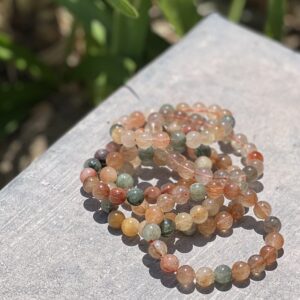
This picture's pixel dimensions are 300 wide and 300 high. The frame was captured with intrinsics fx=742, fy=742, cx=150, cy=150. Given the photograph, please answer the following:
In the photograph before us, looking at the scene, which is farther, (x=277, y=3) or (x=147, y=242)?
(x=277, y=3)

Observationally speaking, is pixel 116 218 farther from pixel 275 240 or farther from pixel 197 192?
pixel 275 240

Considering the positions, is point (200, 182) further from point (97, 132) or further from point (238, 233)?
point (97, 132)

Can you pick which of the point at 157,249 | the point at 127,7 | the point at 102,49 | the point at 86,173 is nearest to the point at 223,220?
the point at 157,249

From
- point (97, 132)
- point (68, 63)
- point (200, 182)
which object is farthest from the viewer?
point (68, 63)

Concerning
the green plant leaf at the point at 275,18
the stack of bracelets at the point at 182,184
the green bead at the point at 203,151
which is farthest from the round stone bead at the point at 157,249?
the green plant leaf at the point at 275,18

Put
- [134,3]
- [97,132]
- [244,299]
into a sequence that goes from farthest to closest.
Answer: [134,3]
[97,132]
[244,299]

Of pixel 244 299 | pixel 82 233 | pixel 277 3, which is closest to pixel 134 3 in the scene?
pixel 277 3

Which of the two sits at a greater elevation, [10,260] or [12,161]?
[10,260]
